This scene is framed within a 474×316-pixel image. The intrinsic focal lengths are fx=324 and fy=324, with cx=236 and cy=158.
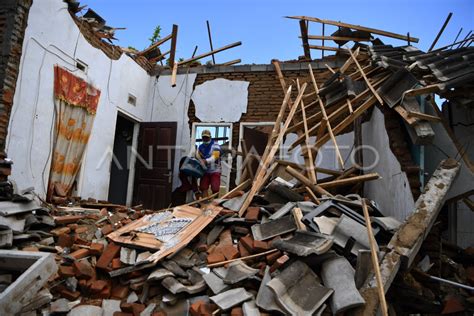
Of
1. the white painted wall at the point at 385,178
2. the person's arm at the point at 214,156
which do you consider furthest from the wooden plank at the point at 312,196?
the person's arm at the point at 214,156

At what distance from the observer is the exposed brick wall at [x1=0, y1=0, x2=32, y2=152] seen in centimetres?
498

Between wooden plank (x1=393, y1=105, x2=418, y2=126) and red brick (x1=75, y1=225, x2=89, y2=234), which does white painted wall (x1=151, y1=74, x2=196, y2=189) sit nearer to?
red brick (x1=75, y1=225, x2=89, y2=234)

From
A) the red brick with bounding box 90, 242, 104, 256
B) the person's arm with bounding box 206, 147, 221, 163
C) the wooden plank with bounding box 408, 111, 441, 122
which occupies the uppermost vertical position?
the wooden plank with bounding box 408, 111, 441, 122

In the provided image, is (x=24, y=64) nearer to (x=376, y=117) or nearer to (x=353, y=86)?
(x=353, y=86)

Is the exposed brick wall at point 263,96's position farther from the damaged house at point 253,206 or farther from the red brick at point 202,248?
the red brick at point 202,248

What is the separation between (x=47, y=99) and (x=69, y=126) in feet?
2.30

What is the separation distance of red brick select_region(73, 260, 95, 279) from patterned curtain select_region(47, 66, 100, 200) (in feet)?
10.5

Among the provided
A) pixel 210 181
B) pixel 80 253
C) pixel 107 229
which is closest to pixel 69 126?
pixel 210 181

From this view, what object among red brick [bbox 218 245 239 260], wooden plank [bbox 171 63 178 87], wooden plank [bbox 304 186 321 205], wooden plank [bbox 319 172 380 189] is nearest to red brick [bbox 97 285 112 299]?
red brick [bbox 218 245 239 260]

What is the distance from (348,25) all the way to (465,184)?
5.78 m

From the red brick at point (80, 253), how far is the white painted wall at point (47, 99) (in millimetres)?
2495

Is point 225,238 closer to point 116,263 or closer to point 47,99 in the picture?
point 116,263

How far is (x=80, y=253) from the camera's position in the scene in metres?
3.64

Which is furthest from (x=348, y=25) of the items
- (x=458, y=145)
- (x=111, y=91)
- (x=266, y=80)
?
(x=111, y=91)
